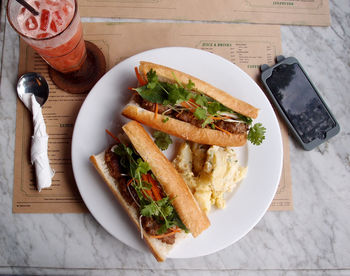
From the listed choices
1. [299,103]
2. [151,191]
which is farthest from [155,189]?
[299,103]

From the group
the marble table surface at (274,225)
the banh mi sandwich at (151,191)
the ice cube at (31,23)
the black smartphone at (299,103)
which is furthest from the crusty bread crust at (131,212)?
the black smartphone at (299,103)

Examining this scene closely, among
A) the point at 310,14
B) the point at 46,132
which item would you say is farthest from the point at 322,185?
the point at 46,132

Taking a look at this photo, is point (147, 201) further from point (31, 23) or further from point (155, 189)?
point (31, 23)

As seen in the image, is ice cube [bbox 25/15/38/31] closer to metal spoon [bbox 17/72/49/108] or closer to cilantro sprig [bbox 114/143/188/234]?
metal spoon [bbox 17/72/49/108]

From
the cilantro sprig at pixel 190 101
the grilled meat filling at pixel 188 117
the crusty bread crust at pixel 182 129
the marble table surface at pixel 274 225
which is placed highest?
the cilantro sprig at pixel 190 101

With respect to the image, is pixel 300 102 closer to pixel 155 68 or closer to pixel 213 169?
pixel 213 169

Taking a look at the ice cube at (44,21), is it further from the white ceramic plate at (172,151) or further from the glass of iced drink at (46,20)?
the white ceramic plate at (172,151)
